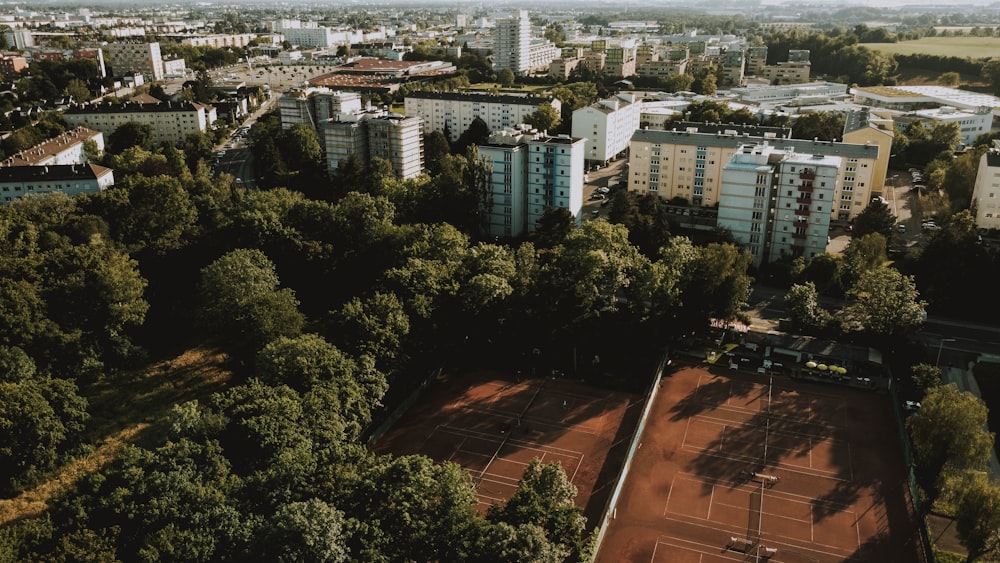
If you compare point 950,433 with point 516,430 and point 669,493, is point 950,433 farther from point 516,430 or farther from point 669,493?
point 516,430

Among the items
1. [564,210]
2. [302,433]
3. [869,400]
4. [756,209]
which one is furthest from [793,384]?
[302,433]

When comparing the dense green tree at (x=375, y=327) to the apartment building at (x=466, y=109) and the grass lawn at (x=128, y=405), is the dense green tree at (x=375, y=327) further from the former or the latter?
the apartment building at (x=466, y=109)

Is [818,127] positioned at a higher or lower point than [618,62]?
lower

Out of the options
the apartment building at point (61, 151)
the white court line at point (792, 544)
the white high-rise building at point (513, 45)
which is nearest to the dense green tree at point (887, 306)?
the white court line at point (792, 544)

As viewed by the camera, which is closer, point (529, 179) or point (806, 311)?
point (806, 311)

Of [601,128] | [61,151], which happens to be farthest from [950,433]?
[61,151]
